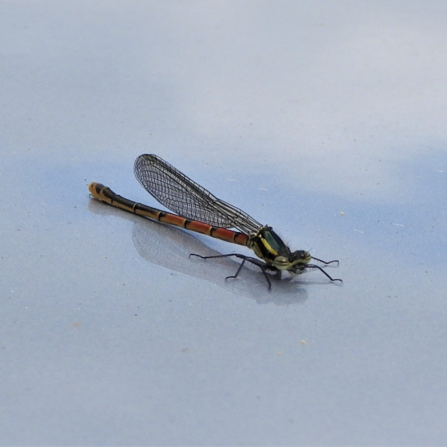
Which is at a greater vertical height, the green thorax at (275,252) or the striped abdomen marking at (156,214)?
the striped abdomen marking at (156,214)

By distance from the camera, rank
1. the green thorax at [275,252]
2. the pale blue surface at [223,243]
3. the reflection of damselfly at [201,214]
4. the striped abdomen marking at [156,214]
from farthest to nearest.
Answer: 1. the striped abdomen marking at [156,214]
2. the reflection of damselfly at [201,214]
3. the green thorax at [275,252]
4. the pale blue surface at [223,243]

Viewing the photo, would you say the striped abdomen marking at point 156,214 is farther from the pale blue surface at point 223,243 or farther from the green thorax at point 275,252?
the green thorax at point 275,252

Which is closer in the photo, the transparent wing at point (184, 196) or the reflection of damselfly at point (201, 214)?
the reflection of damselfly at point (201, 214)

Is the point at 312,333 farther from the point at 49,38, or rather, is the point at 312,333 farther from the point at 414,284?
the point at 49,38

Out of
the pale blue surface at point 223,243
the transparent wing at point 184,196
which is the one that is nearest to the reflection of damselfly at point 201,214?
the transparent wing at point 184,196

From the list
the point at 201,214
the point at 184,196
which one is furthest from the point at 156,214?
the point at 201,214

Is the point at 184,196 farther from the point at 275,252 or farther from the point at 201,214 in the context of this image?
the point at 275,252

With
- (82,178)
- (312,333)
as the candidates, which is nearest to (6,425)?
(312,333)
